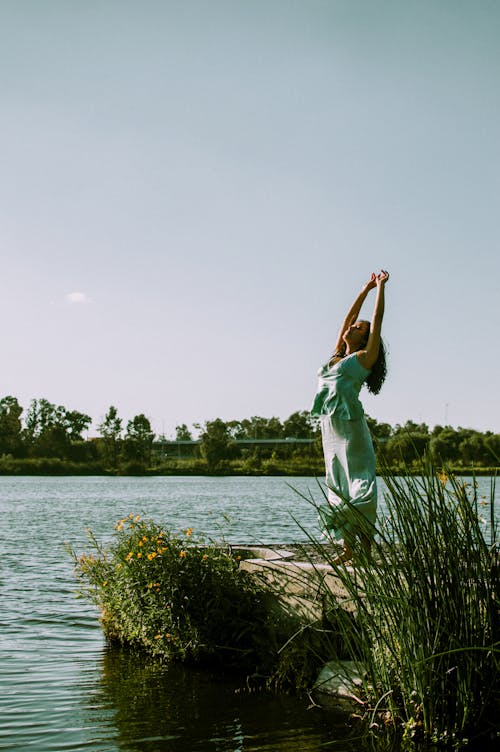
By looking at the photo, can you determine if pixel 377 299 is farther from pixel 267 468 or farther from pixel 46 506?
pixel 267 468

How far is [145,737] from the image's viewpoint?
5.46 meters

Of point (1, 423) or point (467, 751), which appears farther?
point (1, 423)

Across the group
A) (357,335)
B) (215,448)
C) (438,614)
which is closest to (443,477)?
(438,614)

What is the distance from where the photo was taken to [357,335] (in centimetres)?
693

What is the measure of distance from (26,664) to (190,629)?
7.36 ft

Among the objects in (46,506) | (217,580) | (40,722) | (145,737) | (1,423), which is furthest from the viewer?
(1,423)

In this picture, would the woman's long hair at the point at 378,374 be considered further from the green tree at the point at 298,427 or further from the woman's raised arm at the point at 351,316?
the green tree at the point at 298,427

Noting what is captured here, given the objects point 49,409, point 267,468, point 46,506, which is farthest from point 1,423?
point 46,506

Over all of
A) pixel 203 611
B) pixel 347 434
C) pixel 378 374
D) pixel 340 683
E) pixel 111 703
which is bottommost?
pixel 111 703

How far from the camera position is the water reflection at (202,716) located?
5.34m

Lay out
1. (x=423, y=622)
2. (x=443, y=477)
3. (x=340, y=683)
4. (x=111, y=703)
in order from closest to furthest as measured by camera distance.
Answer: (x=423, y=622) → (x=443, y=477) → (x=340, y=683) → (x=111, y=703)

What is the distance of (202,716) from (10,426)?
10661cm

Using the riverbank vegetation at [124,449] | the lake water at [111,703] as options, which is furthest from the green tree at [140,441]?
the lake water at [111,703]

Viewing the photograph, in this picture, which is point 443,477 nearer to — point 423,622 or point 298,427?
point 423,622
